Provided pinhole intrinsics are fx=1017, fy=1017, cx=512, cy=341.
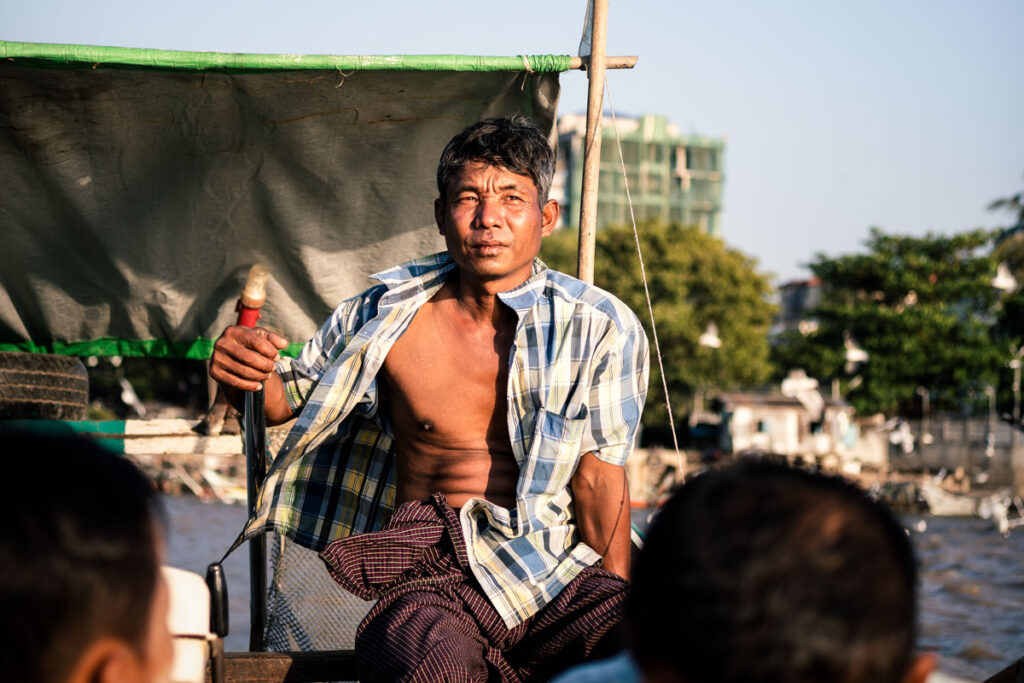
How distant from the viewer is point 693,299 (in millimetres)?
37094

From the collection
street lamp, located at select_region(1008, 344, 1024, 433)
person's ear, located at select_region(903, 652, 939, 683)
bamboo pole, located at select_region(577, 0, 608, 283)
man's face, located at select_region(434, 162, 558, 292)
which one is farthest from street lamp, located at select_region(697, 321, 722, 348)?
person's ear, located at select_region(903, 652, 939, 683)

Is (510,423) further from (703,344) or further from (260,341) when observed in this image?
(703,344)

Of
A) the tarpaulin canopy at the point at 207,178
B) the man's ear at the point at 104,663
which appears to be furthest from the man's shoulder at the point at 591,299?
the man's ear at the point at 104,663

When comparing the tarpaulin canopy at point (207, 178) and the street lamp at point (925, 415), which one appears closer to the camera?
the tarpaulin canopy at point (207, 178)

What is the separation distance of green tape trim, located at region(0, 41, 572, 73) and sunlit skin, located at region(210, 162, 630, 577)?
2.44 feet

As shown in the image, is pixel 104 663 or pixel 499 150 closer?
pixel 104 663

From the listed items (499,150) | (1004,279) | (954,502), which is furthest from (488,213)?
(954,502)

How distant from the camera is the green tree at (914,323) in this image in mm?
33250

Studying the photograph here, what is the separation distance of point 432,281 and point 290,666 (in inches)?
43.8

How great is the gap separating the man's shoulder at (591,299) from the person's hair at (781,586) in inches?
66.2

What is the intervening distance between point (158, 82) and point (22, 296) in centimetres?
128

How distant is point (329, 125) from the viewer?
370 cm

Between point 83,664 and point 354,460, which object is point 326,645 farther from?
point 83,664

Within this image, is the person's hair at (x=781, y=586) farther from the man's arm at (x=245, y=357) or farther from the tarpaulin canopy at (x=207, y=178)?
the tarpaulin canopy at (x=207, y=178)
